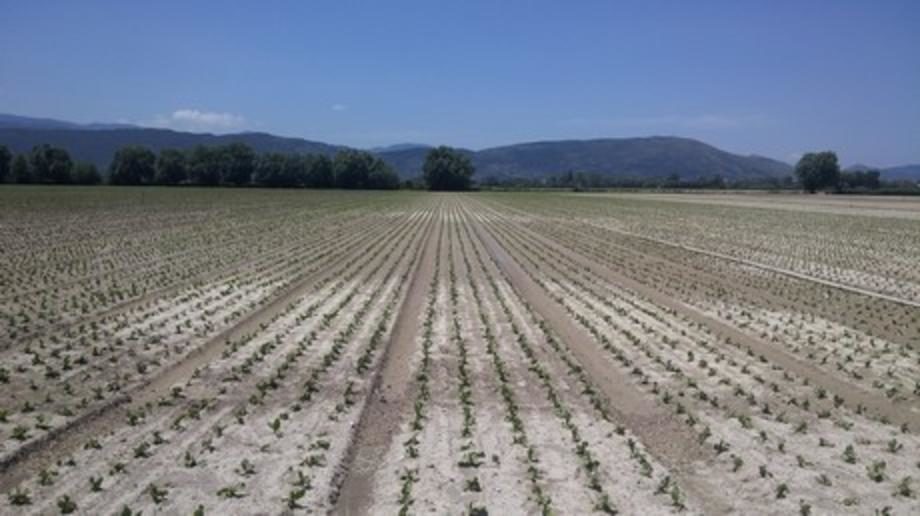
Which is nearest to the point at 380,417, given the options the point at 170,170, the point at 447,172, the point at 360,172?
the point at 170,170

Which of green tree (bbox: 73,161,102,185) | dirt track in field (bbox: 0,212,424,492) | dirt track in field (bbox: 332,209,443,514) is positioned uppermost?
green tree (bbox: 73,161,102,185)

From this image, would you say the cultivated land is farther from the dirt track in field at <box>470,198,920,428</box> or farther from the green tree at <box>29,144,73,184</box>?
the green tree at <box>29,144,73,184</box>

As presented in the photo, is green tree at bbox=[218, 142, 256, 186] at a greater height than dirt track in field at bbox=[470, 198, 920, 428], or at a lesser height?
greater

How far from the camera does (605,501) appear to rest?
6.61 m

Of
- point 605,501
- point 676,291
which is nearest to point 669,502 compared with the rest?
point 605,501

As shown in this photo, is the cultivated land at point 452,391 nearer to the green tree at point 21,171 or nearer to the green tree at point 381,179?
the green tree at point 21,171

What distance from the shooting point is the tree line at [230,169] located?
12775 cm

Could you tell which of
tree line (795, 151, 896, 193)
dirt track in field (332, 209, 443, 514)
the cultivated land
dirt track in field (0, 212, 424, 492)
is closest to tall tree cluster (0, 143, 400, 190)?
tree line (795, 151, 896, 193)

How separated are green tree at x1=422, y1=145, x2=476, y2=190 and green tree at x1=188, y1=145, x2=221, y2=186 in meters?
45.2

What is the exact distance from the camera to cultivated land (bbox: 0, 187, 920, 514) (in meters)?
6.90

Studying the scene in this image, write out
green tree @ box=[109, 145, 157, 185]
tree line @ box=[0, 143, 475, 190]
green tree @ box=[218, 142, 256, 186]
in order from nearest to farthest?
tree line @ box=[0, 143, 475, 190], green tree @ box=[109, 145, 157, 185], green tree @ box=[218, 142, 256, 186]

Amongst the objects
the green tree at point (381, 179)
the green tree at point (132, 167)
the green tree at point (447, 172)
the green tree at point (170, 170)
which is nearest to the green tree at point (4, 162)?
the green tree at point (132, 167)

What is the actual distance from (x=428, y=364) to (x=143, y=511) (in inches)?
223

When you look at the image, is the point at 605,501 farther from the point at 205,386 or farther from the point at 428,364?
the point at 205,386
